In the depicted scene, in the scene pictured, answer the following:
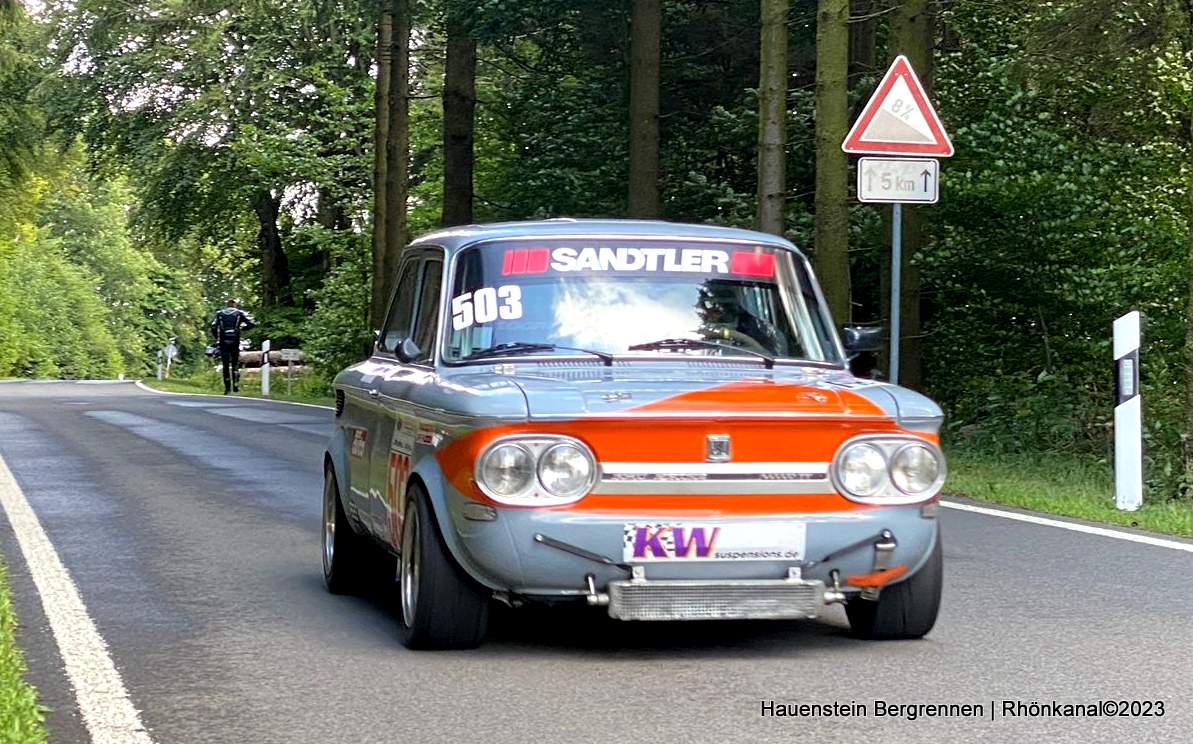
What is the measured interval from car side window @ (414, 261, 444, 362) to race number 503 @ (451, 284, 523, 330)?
158mm

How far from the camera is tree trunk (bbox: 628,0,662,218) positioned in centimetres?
2469

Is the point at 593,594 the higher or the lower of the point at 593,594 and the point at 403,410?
the lower

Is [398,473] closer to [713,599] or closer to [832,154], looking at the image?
[713,599]

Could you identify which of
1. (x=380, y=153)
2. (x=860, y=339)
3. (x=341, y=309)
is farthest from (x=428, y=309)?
(x=341, y=309)

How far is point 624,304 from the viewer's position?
7.94m

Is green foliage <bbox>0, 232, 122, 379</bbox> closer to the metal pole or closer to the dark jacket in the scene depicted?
the dark jacket

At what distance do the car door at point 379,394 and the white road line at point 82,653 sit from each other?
1.28m

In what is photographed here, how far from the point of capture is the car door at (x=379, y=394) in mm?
8297

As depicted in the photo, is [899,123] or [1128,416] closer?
[1128,416]

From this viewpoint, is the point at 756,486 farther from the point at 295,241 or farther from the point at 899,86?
the point at 295,241

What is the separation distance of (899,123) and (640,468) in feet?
21.8

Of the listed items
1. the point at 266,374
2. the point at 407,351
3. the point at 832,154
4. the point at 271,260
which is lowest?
the point at 266,374

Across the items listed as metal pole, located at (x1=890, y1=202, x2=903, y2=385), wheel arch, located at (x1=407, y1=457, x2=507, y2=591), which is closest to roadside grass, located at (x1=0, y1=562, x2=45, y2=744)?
wheel arch, located at (x1=407, y1=457, x2=507, y2=591)

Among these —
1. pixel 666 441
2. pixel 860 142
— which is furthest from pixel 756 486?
pixel 860 142
